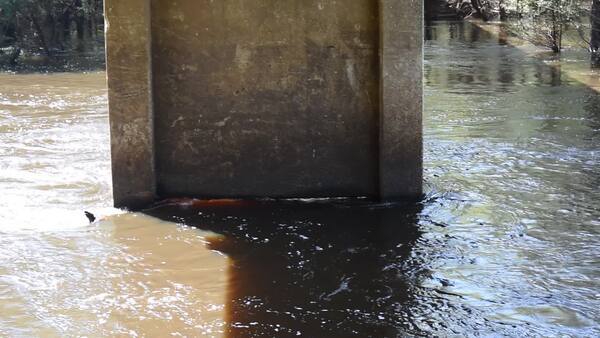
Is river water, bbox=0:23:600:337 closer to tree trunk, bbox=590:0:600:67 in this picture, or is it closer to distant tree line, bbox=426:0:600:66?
tree trunk, bbox=590:0:600:67

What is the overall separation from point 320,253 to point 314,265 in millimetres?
291

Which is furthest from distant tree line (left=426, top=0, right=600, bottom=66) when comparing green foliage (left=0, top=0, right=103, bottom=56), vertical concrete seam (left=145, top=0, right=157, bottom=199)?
vertical concrete seam (left=145, top=0, right=157, bottom=199)

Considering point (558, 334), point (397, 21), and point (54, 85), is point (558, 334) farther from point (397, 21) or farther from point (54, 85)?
point (54, 85)

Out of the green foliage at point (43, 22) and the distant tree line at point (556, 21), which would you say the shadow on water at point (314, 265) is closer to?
the distant tree line at point (556, 21)

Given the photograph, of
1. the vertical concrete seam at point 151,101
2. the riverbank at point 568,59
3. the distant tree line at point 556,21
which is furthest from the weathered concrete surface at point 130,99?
the distant tree line at point 556,21

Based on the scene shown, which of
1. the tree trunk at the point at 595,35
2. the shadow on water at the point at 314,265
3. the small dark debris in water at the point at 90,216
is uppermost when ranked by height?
the tree trunk at the point at 595,35

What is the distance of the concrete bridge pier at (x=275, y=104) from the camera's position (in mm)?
8203

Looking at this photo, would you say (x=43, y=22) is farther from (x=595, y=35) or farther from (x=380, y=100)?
(x=380, y=100)

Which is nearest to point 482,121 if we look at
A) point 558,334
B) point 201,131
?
point 201,131

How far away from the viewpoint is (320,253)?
6.95 meters

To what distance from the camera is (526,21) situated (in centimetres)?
2270

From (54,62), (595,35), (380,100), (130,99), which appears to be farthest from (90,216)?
(595,35)

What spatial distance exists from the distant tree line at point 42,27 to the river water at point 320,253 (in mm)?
11119

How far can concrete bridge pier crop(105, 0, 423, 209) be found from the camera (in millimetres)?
8203
